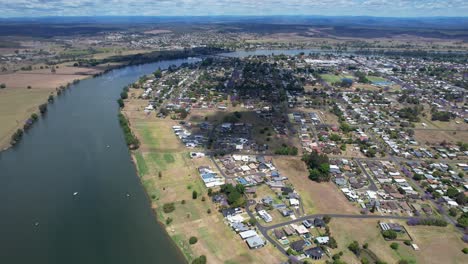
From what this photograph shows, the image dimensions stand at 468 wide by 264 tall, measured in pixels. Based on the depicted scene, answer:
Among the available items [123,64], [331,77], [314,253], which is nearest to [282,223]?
[314,253]

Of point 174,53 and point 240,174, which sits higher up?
point 174,53

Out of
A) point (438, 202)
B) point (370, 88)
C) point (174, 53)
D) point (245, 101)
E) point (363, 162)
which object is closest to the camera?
point (438, 202)

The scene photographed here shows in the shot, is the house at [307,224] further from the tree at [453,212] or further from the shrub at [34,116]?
the shrub at [34,116]

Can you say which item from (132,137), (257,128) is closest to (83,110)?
(132,137)

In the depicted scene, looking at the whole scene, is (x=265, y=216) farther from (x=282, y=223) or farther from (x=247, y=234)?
(x=247, y=234)

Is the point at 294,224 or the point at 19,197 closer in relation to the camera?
the point at 294,224

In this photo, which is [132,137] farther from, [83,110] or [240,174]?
[83,110]

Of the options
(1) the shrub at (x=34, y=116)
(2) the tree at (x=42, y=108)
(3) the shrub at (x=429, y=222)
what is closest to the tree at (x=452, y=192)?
(3) the shrub at (x=429, y=222)
